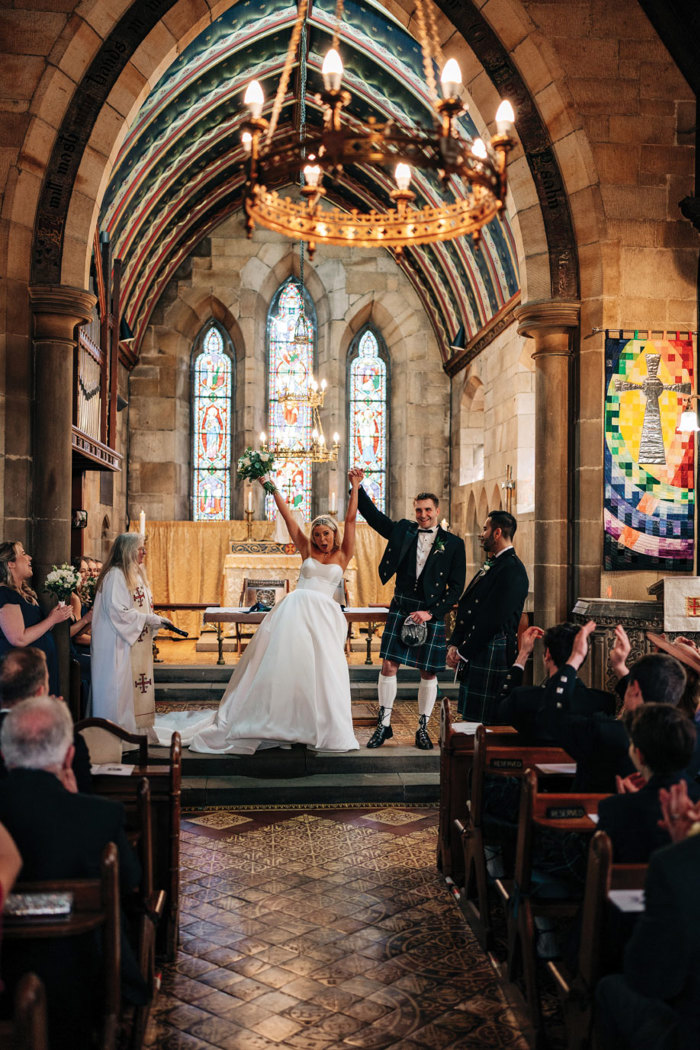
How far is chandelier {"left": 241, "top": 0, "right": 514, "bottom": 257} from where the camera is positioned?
3455mm

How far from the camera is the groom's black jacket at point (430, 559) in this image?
6.39 metres

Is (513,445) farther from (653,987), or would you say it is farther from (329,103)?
(653,987)

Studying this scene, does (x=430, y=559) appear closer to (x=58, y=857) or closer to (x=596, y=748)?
(x=596, y=748)

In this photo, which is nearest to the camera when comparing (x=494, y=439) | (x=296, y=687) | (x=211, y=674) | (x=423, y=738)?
(x=296, y=687)

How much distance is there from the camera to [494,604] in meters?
5.55

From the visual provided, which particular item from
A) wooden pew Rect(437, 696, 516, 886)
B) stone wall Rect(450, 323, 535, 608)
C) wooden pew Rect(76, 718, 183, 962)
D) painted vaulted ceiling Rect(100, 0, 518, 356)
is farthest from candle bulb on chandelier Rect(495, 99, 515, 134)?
stone wall Rect(450, 323, 535, 608)

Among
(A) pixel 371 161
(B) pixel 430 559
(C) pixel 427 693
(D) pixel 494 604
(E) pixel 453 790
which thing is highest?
(A) pixel 371 161

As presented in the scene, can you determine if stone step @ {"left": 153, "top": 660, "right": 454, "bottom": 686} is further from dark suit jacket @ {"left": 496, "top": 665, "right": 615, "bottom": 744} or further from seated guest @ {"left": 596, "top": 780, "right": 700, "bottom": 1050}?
seated guest @ {"left": 596, "top": 780, "right": 700, "bottom": 1050}

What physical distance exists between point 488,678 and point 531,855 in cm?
239

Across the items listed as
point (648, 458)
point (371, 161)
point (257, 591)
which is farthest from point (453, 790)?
point (257, 591)

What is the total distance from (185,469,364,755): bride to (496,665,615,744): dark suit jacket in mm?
2351

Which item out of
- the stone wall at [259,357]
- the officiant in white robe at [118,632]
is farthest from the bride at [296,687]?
the stone wall at [259,357]

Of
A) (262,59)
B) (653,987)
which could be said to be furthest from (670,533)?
(262,59)

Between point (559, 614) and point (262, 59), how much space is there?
26.8 feet
